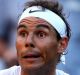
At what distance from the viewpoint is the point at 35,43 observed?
4320 millimetres

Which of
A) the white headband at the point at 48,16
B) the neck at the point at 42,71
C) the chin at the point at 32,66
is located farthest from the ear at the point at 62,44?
the chin at the point at 32,66

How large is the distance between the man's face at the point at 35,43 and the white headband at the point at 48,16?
2.5 inches

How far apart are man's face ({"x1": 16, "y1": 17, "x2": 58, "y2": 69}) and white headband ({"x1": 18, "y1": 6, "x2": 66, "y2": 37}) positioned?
0.06 meters

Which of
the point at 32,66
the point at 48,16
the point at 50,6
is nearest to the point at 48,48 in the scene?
the point at 32,66

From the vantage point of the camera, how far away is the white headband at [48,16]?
4.59 metres

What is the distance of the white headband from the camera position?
181 inches

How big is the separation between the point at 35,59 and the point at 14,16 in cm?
271

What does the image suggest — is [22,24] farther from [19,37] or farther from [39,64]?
[39,64]

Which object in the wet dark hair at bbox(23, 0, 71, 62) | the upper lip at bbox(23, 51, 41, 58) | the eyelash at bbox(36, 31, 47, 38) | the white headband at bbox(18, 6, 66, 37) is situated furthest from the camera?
the wet dark hair at bbox(23, 0, 71, 62)

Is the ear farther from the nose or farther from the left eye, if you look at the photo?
the nose

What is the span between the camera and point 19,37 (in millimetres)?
4441

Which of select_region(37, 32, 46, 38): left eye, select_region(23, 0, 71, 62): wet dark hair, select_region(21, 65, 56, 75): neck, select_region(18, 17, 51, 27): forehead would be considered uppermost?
select_region(23, 0, 71, 62): wet dark hair

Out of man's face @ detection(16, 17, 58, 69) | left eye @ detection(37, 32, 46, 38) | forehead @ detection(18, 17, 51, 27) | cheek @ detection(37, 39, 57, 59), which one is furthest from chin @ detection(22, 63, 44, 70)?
forehead @ detection(18, 17, 51, 27)

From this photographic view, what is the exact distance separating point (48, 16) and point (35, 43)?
41 cm
